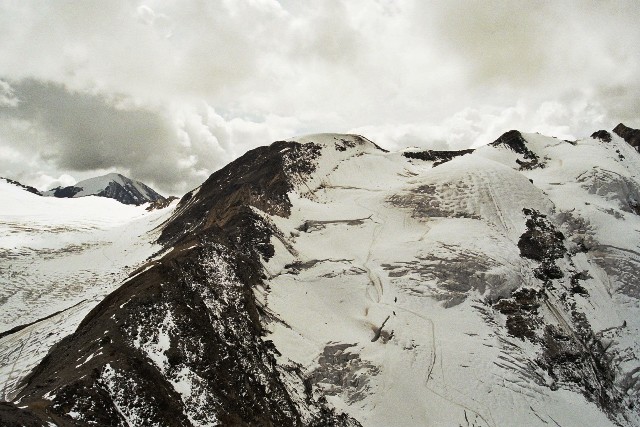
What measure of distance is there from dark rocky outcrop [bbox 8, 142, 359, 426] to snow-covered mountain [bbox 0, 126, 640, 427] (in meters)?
0.10

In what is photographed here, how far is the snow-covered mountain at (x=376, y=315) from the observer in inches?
851

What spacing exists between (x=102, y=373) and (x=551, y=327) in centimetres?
3366

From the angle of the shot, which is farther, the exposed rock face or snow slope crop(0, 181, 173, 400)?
the exposed rock face

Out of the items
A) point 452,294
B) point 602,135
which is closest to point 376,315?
point 452,294

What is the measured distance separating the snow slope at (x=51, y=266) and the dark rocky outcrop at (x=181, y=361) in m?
6.02

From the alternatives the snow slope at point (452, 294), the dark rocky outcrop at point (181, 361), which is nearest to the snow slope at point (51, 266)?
the dark rocky outcrop at point (181, 361)

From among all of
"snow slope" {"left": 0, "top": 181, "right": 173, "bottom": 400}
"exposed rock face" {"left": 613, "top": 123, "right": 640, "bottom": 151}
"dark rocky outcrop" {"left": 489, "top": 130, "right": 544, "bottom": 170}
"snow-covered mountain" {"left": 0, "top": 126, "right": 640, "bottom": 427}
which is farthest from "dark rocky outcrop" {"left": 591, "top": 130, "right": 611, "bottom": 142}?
"snow slope" {"left": 0, "top": 181, "right": 173, "bottom": 400}

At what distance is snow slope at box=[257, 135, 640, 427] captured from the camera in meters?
29.1

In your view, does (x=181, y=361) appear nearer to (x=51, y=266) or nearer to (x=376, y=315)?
(x=376, y=315)

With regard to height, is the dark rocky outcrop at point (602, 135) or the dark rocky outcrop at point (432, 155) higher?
the dark rocky outcrop at point (432, 155)

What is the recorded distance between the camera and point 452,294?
3672cm

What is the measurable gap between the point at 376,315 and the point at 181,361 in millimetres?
17299

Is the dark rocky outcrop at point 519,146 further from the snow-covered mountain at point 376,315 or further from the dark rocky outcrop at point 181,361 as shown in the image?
the dark rocky outcrop at point 181,361

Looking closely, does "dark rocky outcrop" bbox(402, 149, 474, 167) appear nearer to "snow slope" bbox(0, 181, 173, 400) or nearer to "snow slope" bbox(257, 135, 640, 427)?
"snow slope" bbox(257, 135, 640, 427)
